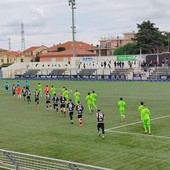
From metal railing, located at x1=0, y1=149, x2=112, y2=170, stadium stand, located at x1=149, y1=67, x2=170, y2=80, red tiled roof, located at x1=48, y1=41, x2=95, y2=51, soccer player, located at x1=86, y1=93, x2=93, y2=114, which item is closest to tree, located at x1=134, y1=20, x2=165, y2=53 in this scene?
stadium stand, located at x1=149, y1=67, x2=170, y2=80

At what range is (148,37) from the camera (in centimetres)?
9938

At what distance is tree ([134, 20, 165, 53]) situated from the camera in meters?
99.5

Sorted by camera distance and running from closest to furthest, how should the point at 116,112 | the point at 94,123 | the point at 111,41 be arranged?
the point at 94,123
the point at 116,112
the point at 111,41

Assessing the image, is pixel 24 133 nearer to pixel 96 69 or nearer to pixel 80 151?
pixel 80 151

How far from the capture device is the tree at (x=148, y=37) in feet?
327

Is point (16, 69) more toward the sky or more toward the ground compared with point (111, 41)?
more toward the ground

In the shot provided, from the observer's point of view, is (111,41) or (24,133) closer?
(24,133)

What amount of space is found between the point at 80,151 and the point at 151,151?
305 cm

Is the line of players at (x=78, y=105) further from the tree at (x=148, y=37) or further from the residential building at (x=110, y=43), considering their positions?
the residential building at (x=110, y=43)

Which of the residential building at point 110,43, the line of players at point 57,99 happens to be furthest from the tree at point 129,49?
the line of players at point 57,99

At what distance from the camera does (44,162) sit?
13203mm

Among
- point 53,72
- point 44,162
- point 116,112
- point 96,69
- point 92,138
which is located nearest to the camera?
point 44,162

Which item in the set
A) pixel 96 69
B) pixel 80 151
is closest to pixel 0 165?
pixel 80 151

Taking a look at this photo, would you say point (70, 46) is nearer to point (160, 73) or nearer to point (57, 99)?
point (160, 73)
